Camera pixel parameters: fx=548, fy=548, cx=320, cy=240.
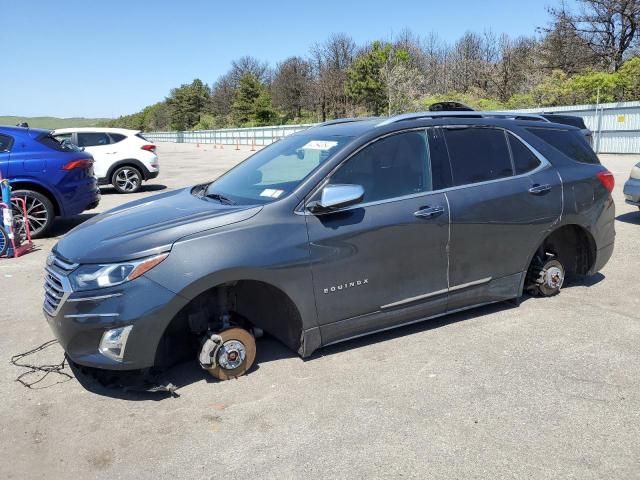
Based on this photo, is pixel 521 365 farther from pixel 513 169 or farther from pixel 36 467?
pixel 36 467

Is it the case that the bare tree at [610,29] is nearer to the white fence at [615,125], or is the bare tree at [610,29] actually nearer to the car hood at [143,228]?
the white fence at [615,125]

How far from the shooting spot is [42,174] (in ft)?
28.4

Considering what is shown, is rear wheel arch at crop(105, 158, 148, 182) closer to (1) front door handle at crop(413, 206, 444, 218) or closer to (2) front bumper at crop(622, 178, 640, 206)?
(2) front bumper at crop(622, 178, 640, 206)

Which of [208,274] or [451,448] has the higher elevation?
[208,274]

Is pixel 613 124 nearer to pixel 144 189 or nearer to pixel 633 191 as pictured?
pixel 633 191

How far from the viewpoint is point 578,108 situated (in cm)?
2412

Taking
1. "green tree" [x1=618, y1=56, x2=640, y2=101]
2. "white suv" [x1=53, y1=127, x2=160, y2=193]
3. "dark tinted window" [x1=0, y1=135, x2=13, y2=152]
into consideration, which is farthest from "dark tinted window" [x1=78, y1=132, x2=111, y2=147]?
"green tree" [x1=618, y1=56, x2=640, y2=101]

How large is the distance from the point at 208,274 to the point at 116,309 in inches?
22.6

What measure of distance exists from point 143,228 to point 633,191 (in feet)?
25.6

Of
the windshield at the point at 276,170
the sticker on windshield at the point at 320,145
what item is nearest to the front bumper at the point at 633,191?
the windshield at the point at 276,170

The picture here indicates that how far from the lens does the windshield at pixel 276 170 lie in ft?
13.1

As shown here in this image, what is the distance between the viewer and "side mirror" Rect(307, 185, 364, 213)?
368 cm

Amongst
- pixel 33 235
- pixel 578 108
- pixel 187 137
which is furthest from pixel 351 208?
pixel 187 137

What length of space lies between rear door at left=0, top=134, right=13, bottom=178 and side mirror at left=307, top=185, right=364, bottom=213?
6.72m
